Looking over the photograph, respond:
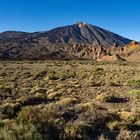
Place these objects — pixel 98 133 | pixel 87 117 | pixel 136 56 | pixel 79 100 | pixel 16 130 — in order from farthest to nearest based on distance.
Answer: pixel 136 56, pixel 79 100, pixel 87 117, pixel 98 133, pixel 16 130

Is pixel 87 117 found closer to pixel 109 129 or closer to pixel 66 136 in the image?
pixel 109 129

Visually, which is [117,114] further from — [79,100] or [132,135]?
[79,100]

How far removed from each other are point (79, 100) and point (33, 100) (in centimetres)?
218

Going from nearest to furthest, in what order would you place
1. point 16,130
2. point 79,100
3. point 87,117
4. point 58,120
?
point 16,130 → point 58,120 → point 87,117 → point 79,100

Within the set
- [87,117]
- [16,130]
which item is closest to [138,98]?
[87,117]

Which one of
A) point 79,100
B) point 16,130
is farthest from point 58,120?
point 79,100

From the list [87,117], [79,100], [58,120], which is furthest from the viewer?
[79,100]

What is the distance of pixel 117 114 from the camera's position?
37.4 feet

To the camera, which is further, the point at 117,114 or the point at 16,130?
the point at 117,114

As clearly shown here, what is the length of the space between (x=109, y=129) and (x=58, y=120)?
155 centimetres

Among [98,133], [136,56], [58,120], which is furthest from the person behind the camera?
[136,56]

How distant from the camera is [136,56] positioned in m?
141

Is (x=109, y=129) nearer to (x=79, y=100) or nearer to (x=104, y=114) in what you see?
(x=104, y=114)

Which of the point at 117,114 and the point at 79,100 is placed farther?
the point at 79,100
